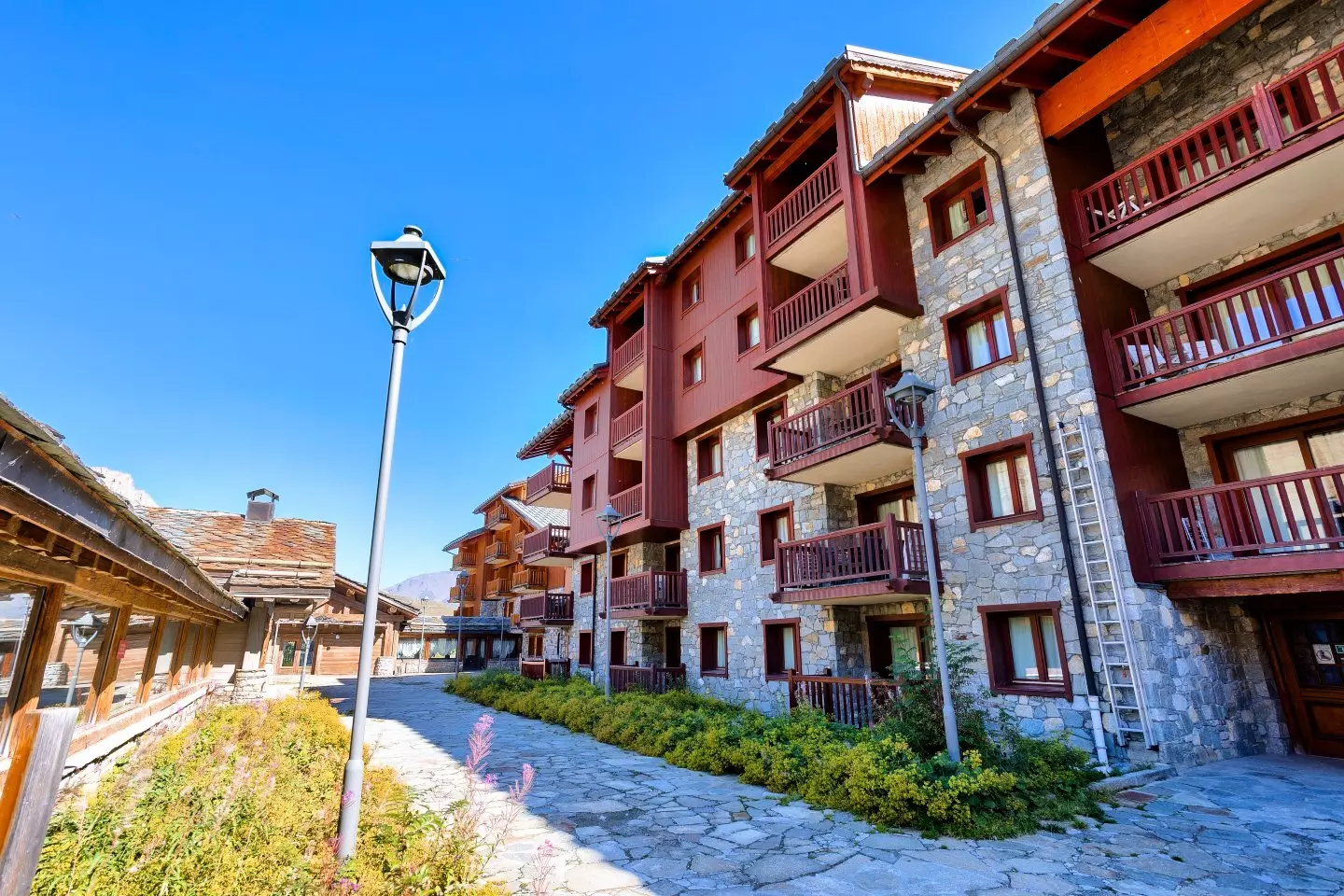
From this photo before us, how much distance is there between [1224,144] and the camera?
1033 cm

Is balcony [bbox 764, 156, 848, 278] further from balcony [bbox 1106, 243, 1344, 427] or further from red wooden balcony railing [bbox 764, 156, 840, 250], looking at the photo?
balcony [bbox 1106, 243, 1344, 427]

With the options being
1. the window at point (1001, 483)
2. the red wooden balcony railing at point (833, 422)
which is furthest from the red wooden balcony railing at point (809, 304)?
the window at point (1001, 483)

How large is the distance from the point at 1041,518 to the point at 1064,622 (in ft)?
5.10

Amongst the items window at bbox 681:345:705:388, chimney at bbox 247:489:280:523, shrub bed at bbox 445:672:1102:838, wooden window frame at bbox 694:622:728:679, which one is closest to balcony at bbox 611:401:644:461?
window at bbox 681:345:705:388

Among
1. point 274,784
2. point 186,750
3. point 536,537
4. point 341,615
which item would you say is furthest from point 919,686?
point 341,615

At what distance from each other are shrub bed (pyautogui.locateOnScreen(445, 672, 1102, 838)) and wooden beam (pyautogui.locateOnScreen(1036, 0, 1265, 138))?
9580mm

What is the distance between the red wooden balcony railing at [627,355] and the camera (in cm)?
2142

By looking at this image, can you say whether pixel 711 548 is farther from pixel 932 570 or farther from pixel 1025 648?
pixel 932 570

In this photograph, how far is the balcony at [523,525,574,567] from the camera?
86.5 feet

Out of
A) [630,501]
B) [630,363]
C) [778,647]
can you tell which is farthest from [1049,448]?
[630,363]

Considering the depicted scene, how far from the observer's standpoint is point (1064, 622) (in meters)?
9.66

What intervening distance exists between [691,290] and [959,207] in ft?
30.3

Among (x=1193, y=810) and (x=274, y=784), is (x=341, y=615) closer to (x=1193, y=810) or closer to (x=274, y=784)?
(x=274, y=784)

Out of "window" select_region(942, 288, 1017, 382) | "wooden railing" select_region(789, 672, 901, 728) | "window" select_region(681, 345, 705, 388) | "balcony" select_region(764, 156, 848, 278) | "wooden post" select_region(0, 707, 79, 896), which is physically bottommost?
"wooden railing" select_region(789, 672, 901, 728)
